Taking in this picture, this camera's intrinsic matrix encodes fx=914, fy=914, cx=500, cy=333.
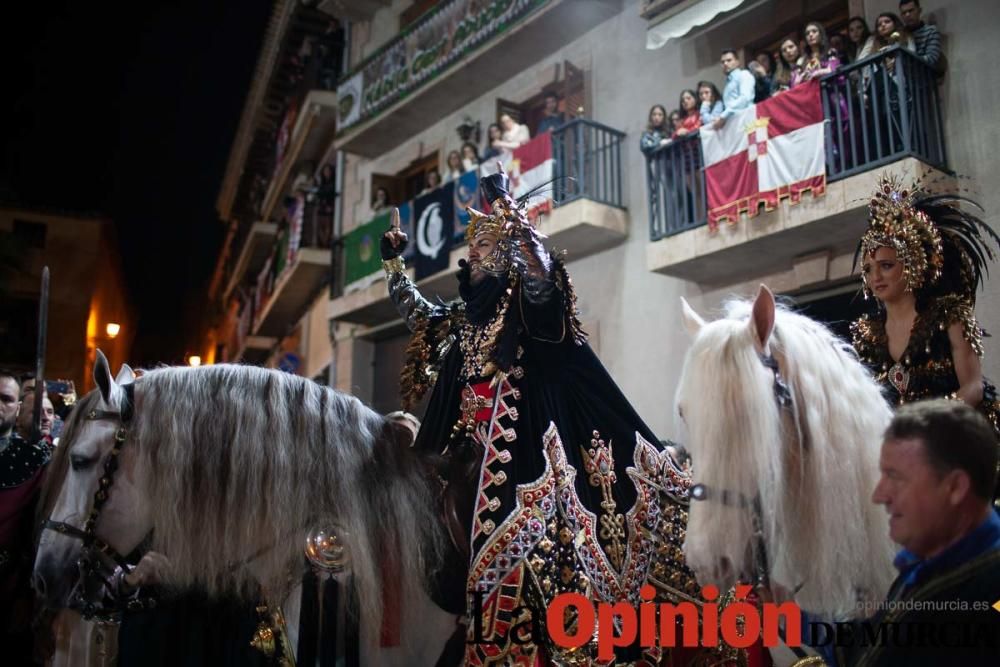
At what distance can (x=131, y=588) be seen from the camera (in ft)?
12.0

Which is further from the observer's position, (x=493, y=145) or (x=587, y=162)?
(x=493, y=145)

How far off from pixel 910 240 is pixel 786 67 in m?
6.54

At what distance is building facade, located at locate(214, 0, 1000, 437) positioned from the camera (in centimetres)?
846

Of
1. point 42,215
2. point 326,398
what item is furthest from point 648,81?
point 42,215

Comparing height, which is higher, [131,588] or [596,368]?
[596,368]

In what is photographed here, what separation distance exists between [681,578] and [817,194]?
573cm

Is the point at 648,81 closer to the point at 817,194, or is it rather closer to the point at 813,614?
the point at 817,194

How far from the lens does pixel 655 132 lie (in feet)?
35.6

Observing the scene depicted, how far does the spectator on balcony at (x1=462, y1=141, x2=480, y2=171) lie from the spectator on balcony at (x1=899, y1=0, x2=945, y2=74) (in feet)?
20.1

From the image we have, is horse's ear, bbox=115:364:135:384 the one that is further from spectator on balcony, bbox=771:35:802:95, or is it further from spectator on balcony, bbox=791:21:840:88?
spectator on balcony, bbox=771:35:802:95

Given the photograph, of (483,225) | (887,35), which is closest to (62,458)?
(483,225)

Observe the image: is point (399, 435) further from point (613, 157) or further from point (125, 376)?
point (613, 157)

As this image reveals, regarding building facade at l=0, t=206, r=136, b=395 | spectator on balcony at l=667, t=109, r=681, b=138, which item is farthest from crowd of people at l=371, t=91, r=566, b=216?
building facade at l=0, t=206, r=136, b=395

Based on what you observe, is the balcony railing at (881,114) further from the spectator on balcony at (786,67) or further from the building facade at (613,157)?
the spectator on balcony at (786,67)
